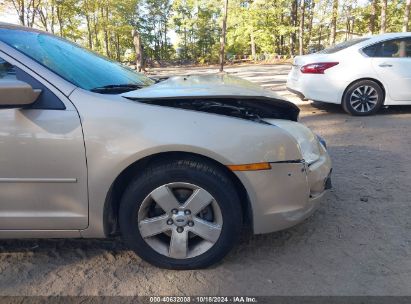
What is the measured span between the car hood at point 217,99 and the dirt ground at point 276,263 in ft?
3.21

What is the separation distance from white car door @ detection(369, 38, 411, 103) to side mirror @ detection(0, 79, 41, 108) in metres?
6.53

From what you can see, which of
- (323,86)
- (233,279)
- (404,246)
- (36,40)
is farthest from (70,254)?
(323,86)

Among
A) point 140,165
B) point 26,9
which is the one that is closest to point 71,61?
point 140,165

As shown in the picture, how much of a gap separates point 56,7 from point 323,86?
21.1 m

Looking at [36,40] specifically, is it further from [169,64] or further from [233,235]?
[169,64]

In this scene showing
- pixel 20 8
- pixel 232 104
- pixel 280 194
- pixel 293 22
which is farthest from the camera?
pixel 293 22

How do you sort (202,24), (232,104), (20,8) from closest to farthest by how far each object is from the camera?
(232,104), (20,8), (202,24)

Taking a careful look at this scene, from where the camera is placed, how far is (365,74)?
7.17 m

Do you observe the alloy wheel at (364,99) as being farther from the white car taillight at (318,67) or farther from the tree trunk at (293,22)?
the tree trunk at (293,22)

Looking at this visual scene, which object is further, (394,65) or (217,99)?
(394,65)

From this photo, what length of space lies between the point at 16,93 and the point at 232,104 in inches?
54.1

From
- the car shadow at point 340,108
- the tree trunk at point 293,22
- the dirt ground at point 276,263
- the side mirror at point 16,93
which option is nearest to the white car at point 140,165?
the side mirror at point 16,93

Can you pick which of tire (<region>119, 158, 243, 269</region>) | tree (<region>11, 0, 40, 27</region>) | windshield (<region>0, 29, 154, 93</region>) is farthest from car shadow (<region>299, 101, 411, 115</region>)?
tree (<region>11, 0, 40, 27</region>)

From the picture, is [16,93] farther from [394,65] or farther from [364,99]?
[394,65]
